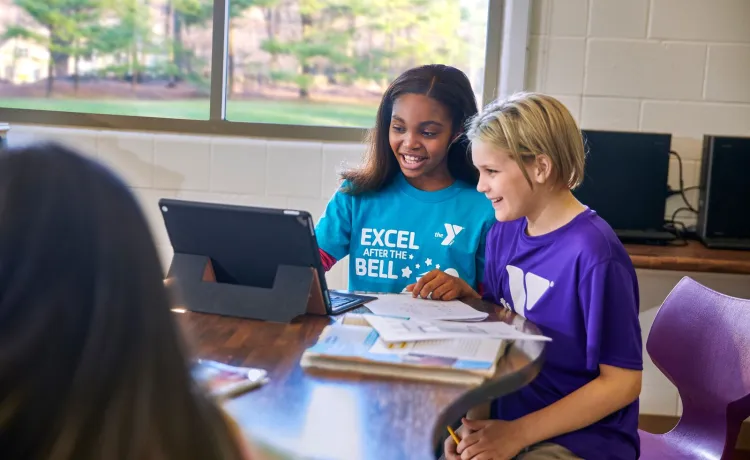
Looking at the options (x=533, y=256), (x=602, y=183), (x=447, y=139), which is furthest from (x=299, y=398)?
(x=602, y=183)

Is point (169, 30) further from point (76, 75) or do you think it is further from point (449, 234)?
point (449, 234)

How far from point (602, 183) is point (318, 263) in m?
1.34

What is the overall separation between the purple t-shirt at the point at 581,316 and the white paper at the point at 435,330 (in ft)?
0.34

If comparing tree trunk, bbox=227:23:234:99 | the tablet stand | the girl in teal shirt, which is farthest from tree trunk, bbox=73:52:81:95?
the tablet stand

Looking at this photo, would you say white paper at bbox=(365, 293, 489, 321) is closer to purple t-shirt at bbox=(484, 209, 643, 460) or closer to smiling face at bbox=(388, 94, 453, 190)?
purple t-shirt at bbox=(484, 209, 643, 460)

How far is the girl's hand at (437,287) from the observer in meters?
1.76

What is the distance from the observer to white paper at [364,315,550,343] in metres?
1.41

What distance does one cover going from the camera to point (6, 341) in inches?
19.0

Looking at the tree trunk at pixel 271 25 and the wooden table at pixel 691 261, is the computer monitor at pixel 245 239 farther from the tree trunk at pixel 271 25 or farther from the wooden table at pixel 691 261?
the tree trunk at pixel 271 25

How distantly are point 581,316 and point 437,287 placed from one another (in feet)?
1.14

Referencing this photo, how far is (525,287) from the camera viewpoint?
1.66 m

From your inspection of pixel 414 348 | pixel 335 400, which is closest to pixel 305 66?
pixel 414 348

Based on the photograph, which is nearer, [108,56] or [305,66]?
[305,66]

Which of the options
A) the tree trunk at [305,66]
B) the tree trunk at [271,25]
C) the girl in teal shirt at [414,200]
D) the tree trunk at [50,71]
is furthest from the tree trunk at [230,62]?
the girl in teal shirt at [414,200]
